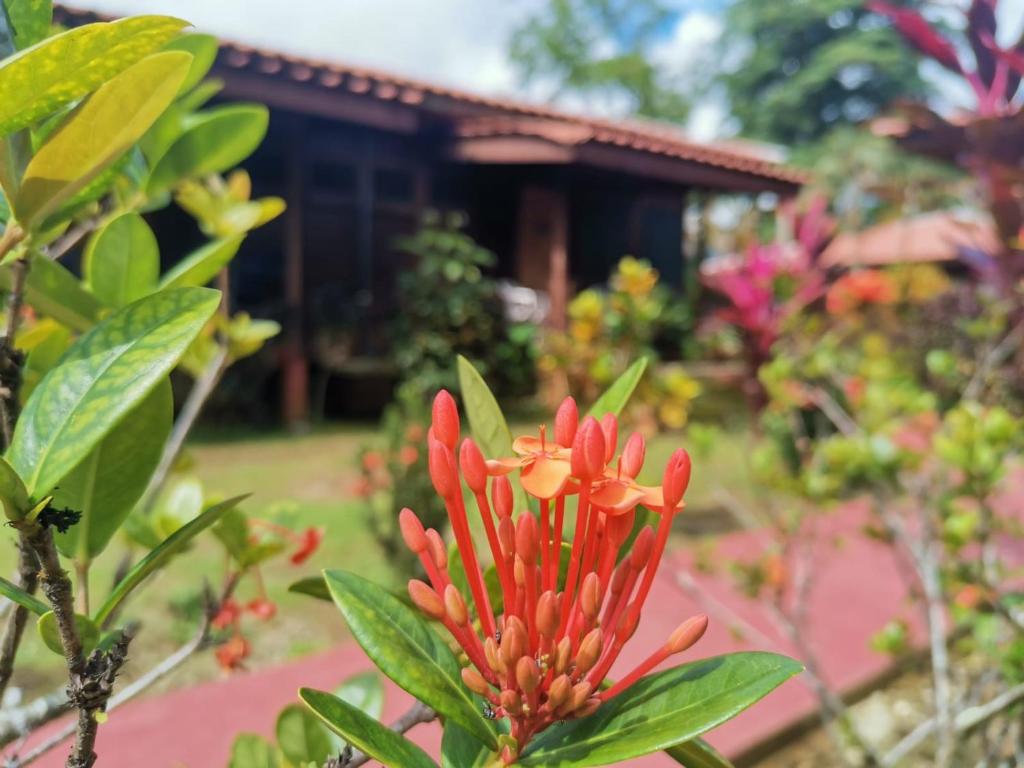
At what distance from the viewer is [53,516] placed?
442 millimetres

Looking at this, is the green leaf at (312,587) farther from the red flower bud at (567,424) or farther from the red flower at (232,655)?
the red flower at (232,655)

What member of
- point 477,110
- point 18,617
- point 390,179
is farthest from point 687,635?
point 390,179

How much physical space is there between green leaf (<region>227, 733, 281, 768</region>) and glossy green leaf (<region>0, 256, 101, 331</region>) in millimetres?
427

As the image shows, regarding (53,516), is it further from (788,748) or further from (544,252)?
(544,252)

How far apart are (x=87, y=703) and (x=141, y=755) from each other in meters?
1.58

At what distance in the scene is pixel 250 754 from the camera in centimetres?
79

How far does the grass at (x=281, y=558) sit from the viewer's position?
2775 mm

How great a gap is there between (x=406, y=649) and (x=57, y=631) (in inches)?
8.3

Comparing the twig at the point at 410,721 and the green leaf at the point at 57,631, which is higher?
the green leaf at the point at 57,631

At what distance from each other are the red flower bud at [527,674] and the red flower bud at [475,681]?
0.04m

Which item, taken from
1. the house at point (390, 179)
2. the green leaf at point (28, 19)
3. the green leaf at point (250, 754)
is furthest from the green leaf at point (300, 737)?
the house at point (390, 179)

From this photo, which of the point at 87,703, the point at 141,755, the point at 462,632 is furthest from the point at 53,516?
the point at 141,755

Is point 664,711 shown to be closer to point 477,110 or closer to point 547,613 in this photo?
point 547,613

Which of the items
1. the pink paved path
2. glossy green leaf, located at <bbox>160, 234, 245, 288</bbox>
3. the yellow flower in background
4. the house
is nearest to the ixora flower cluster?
glossy green leaf, located at <bbox>160, 234, 245, 288</bbox>
